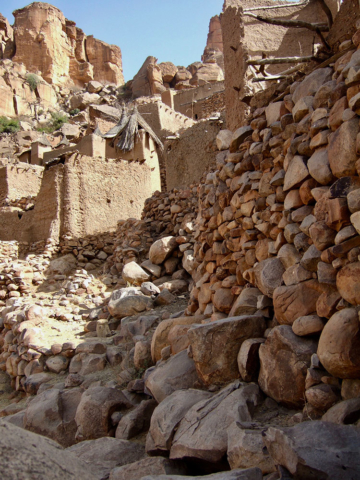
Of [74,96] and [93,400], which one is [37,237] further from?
[74,96]

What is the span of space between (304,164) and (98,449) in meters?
2.18

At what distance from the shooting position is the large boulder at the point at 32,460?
110 cm

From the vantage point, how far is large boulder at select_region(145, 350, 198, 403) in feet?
8.66

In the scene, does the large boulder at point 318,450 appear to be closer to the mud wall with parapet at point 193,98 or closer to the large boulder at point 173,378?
the large boulder at point 173,378

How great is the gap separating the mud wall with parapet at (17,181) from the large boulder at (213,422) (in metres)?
14.3

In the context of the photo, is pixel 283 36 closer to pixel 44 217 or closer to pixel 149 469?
pixel 44 217

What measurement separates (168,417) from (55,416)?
1.47 metres

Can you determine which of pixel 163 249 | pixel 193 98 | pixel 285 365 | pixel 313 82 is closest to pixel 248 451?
pixel 285 365

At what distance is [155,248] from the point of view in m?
6.94

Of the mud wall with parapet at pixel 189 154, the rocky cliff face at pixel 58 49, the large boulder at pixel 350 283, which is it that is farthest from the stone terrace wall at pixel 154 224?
the rocky cliff face at pixel 58 49

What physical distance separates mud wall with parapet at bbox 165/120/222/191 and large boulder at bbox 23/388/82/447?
304 inches

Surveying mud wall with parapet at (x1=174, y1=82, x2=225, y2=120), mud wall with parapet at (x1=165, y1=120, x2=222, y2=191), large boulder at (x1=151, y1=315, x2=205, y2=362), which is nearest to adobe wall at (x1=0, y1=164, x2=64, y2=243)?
mud wall with parapet at (x1=165, y1=120, x2=222, y2=191)

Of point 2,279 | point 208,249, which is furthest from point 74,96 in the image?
point 208,249

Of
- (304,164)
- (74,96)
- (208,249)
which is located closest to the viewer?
(304,164)
